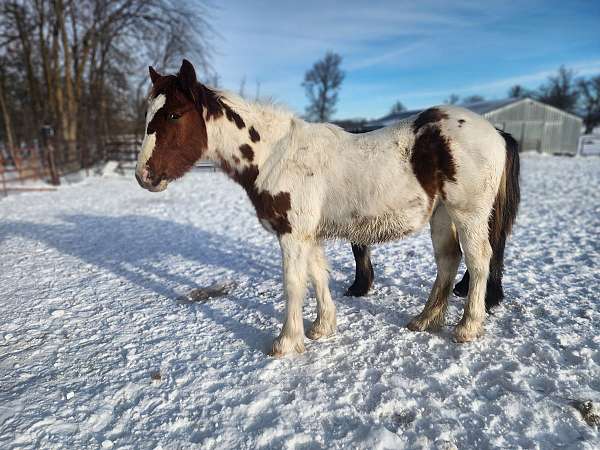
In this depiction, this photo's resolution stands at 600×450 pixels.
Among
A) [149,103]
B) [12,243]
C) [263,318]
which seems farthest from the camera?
[12,243]

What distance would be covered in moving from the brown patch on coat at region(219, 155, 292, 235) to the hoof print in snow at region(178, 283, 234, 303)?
1.71m

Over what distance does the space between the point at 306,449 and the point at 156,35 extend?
73.7 ft

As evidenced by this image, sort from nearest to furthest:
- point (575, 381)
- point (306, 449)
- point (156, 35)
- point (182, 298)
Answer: point (306, 449), point (575, 381), point (182, 298), point (156, 35)

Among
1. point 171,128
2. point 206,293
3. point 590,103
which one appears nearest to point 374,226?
point 171,128

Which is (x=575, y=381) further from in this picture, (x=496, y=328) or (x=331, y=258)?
(x=331, y=258)

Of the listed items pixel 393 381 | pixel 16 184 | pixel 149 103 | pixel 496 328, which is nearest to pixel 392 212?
pixel 393 381

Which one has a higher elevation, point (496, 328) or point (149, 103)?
point (149, 103)

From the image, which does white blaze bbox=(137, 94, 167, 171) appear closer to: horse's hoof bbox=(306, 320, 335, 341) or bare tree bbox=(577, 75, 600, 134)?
horse's hoof bbox=(306, 320, 335, 341)

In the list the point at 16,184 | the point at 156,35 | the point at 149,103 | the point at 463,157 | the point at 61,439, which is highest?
the point at 156,35

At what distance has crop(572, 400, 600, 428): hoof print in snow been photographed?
2.05 m

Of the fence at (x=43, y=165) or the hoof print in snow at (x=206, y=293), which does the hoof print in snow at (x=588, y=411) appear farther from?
the fence at (x=43, y=165)

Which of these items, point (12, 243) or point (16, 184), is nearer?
point (12, 243)

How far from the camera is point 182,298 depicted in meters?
4.05

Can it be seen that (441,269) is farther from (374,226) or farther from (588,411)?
(588,411)
